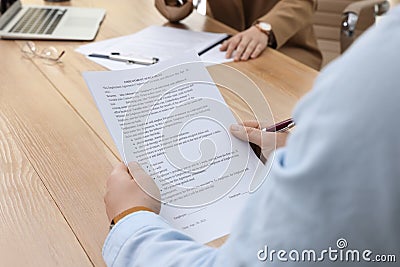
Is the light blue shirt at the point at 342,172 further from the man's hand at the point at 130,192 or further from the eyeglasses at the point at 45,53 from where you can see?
the eyeglasses at the point at 45,53

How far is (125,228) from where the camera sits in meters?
0.72

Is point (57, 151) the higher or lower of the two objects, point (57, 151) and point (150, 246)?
the lower

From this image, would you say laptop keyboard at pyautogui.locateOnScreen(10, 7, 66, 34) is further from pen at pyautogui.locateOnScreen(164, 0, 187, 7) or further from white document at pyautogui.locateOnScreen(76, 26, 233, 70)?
pen at pyautogui.locateOnScreen(164, 0, 187, 7)

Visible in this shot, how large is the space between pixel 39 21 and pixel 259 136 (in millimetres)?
987

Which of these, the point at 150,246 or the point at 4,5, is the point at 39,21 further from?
the point at 150,246

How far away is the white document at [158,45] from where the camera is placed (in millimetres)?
1437

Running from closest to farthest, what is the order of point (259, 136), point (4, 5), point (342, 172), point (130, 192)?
point (342, 172) < point (130, 192) < point (259, 136) < point (4, 5)

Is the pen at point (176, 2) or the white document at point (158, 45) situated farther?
the pen at point (176, 2)

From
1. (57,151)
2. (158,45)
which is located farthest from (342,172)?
(158,45)

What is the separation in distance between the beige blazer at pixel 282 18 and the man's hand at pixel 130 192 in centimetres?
89

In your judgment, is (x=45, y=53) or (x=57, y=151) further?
(x=45, y=53)

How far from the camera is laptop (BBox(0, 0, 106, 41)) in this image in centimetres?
159

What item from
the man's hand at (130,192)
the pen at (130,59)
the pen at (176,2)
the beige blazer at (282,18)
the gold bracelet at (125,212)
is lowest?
the beige blazer at (282,18)

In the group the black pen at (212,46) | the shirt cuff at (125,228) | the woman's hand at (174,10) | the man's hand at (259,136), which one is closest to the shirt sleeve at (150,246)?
the shirt cuff at (125,228)
